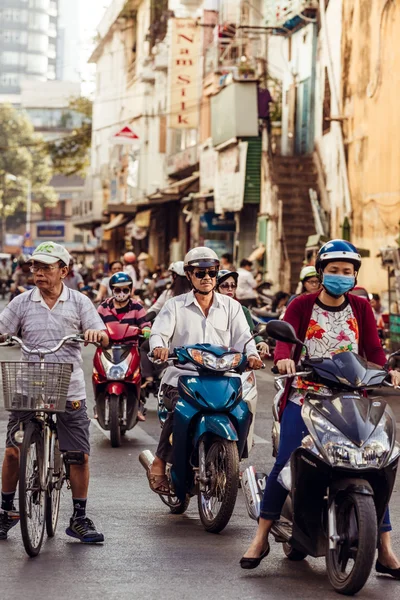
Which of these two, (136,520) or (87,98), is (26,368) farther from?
(87,98)

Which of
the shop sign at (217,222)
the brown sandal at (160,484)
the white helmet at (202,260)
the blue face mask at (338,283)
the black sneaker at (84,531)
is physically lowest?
the black sneaker at (84,531)

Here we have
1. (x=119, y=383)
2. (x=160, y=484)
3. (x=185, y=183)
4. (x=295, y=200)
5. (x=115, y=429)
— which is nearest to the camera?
(x=160, y=484)

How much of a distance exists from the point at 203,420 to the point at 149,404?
27.2 feet

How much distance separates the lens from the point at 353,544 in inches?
252

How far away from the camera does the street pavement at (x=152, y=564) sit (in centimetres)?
665

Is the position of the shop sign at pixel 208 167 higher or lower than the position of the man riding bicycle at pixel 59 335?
higher

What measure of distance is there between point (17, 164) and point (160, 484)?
106620 mm

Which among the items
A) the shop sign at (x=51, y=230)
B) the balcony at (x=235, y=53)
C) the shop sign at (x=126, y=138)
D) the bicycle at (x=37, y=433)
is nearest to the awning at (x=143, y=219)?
the shop sign at (x=126, y=138)

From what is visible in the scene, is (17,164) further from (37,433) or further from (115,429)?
(37,433)

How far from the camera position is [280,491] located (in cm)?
700

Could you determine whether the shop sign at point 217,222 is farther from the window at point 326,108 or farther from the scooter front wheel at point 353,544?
the scooter front wheel at point 353,544

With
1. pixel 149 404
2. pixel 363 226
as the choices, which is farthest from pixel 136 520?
pixel 363 226

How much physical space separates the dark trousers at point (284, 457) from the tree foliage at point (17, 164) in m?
106

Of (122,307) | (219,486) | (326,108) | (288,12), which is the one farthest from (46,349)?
(288,12)
